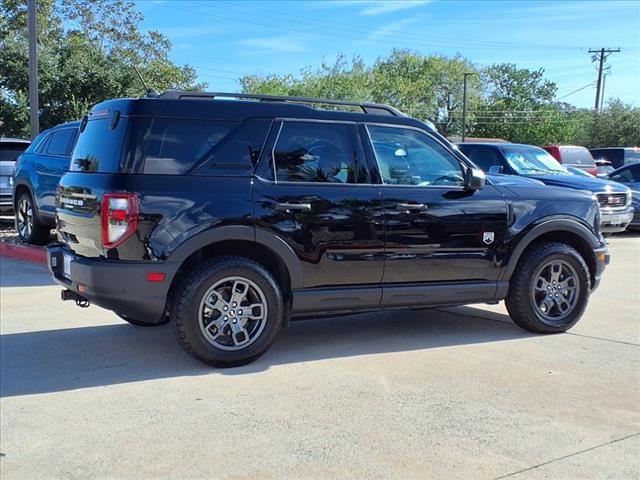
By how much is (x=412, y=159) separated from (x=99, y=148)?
2505 mm

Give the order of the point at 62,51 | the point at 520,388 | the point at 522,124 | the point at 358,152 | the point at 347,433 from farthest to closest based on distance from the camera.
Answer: the point at 522,124
the point at 62,51
the point at 358,152
the point at 520,388
the point at 347,433

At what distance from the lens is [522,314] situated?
5797mm

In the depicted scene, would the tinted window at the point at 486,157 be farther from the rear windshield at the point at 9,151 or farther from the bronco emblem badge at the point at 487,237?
the rear windshield at the point at 9,151

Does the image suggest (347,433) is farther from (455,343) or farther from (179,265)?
(455,343)

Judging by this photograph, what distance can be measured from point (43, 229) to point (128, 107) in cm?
626

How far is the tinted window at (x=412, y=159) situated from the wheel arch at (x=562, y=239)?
797 millimetres

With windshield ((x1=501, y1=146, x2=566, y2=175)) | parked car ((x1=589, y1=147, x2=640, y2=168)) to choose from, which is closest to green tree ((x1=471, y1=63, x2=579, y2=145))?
parked car ((x1=589, y1=147, x2=640, y2=168))

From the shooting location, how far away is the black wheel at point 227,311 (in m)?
4.68

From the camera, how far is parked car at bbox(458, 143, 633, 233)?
11.4 meters

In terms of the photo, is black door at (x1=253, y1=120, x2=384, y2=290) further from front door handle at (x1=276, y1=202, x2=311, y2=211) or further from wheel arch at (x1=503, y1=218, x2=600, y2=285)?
wheel arch at (x1=503, y1=218, x2=600, y2=285)

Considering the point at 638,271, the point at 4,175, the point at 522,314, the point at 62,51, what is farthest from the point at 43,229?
the point at 62,51

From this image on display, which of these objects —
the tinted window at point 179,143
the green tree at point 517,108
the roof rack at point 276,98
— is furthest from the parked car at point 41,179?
the green tree at point 517,108

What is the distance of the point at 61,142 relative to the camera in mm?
9625

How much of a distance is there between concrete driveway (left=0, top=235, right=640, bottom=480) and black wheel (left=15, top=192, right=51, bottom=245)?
4191mm
